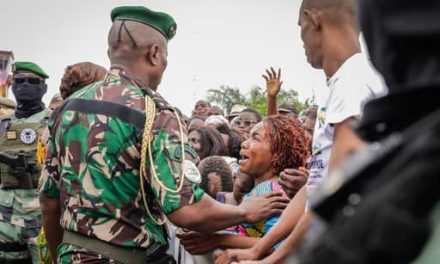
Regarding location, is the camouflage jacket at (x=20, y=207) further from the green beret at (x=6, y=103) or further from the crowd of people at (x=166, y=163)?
the green beret at (x=6, y=103)

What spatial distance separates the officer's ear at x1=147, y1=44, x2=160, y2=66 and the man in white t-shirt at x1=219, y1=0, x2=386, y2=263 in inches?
32.8

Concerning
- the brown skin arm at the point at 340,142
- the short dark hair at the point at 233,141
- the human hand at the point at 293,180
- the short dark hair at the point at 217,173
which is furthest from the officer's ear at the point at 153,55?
the short dark hair at the point at 233,141

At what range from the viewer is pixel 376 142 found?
1072 mm

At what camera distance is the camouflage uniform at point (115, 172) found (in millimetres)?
3037

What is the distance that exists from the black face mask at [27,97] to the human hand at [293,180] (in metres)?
3.76

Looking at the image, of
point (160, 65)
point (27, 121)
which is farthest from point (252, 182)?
point (27, 121)

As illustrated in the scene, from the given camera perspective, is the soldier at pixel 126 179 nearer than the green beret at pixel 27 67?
Yes

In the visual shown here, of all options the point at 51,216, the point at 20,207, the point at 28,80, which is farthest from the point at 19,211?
the point at 51,216

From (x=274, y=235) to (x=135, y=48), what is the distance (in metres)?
1.19

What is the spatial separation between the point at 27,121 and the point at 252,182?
121 inches

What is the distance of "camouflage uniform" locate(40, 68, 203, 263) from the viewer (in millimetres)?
3037

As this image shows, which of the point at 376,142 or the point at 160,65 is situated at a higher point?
the point at 376,142

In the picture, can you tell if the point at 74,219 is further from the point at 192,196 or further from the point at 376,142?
the point at 376,142

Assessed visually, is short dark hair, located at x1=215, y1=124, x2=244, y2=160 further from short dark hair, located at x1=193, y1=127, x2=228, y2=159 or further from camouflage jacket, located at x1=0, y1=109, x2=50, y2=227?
camouflage jacket, located at x1=0, y1=109, x2=50, y2=227
